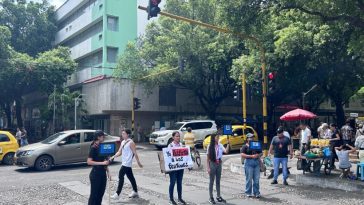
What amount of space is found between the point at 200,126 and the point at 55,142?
1319cm

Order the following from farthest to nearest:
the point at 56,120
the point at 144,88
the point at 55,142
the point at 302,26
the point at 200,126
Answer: the point at 56,120 < the point at 144,88 < the point at 200,126 < the point at 302,26 < the point at 55,142

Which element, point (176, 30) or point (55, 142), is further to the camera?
point (176, 30)

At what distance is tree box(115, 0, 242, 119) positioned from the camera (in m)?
30.7

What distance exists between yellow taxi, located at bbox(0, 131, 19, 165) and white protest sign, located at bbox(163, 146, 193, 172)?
1175 cm

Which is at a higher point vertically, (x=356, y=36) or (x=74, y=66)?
(x=74, y=66)

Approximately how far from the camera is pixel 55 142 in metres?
16.8

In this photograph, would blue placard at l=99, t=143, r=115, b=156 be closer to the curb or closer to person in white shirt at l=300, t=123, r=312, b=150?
the curb

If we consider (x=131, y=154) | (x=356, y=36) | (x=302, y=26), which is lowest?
(x=131, y=154)

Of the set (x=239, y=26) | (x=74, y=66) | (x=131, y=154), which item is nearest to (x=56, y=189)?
(x=131, y=154)

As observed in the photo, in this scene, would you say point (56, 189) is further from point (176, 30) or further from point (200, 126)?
point (176, 30)

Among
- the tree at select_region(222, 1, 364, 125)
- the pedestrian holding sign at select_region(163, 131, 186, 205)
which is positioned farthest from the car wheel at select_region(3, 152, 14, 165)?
the tree at select_region(222, 1, 364, 125)

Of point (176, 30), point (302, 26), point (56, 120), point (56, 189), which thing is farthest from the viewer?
point (56, 120)

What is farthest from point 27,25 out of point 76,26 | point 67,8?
point 76,26

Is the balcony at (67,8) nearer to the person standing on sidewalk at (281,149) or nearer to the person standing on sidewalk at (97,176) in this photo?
the person standing on sidewalk at (281,149)
